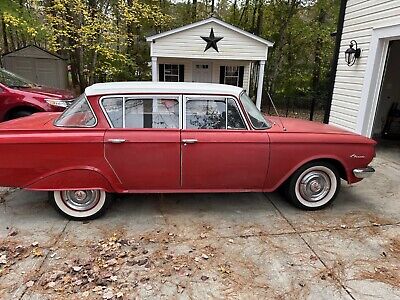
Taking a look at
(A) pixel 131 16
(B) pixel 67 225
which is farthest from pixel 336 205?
(A) pixel 131 16

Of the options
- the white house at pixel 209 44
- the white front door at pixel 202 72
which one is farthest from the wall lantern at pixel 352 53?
the white front door at pixel 202 72

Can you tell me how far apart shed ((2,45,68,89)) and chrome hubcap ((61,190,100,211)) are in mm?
10737

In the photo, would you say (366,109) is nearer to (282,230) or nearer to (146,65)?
(282,230)

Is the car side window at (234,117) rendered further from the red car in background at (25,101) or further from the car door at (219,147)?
the red car in background at (25,101)

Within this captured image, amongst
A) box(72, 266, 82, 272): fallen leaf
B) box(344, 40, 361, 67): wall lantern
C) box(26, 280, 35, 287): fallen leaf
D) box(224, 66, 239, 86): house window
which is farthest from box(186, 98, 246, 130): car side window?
box(224, 66, 239, 86): house window

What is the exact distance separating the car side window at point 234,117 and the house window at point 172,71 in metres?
11.2

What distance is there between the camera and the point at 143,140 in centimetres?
335

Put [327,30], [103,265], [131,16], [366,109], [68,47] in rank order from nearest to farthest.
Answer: [103,265] < [366,109] < [131,16] < [68,47] < [327,30]

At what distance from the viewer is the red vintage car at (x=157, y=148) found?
3279 mm

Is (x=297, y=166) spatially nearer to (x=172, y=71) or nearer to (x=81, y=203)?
(x=81, y=203)

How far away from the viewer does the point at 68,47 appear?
12.8 meters

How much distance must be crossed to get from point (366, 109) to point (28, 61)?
1254 centimetres

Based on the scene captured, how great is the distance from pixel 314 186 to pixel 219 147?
1.44 m

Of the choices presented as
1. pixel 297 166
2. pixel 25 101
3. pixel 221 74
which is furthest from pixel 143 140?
pixel 221 74
